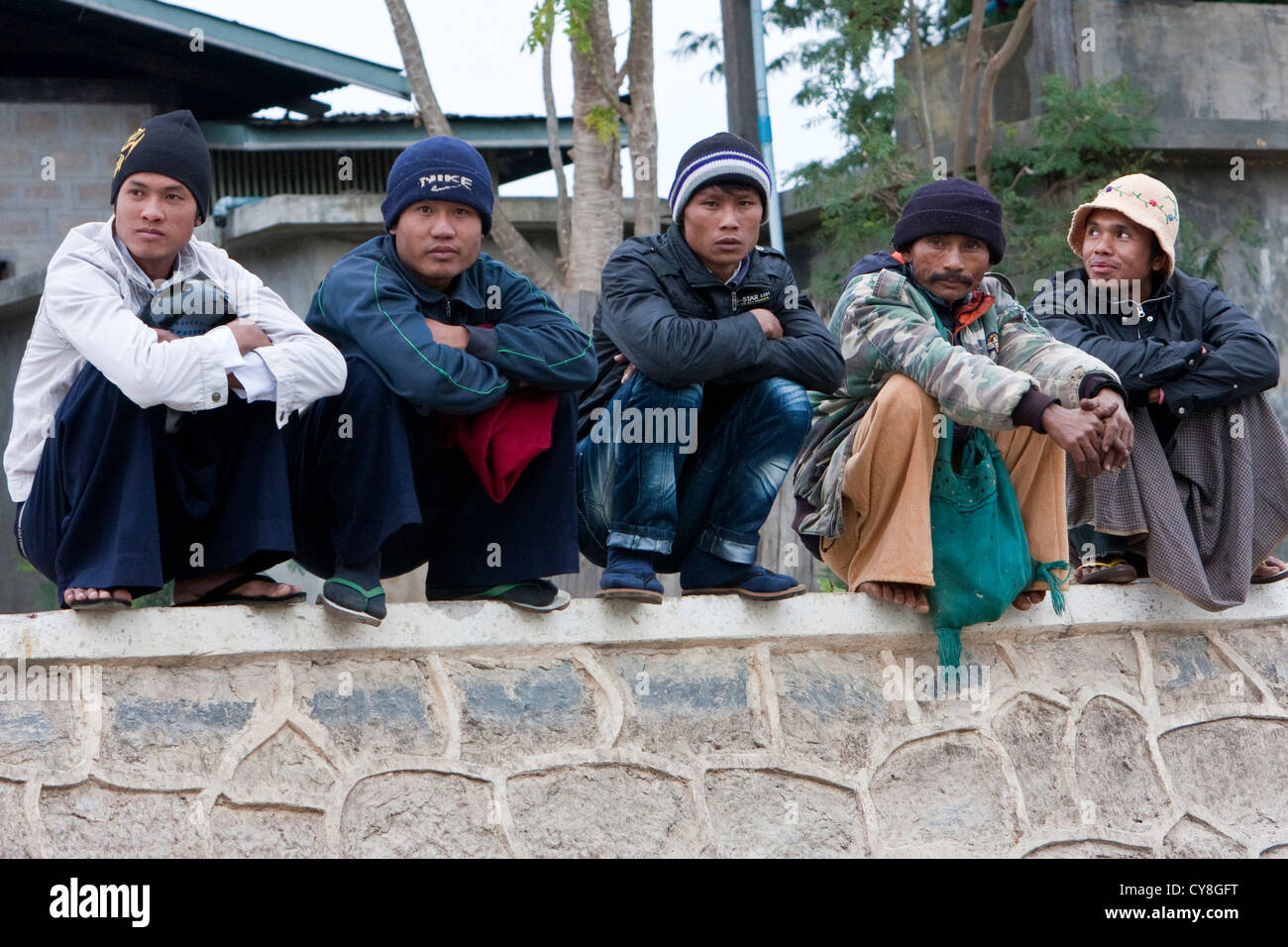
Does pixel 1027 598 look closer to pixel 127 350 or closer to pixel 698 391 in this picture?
pixel 698 391

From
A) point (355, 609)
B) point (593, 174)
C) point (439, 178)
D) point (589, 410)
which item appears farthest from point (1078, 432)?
point (593, 174)

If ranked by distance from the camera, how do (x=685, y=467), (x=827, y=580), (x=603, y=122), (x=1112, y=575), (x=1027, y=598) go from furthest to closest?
(x=603, y=122) < (x=827, y=580) < (x=1112, y=575) < (x=1027, y=598) < (x=685, y=467)

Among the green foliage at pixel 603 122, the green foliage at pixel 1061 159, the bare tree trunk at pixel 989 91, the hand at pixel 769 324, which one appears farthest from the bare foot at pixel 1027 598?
the bare tree trunk at pixel 989 91

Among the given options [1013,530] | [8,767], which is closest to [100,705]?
[8,767]

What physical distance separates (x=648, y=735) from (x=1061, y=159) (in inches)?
180

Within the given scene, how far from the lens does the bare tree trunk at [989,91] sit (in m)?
7.22

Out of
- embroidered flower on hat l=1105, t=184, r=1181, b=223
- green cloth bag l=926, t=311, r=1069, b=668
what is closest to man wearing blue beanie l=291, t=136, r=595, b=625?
green cloth bag l=926, t=311, r=1069, b=668

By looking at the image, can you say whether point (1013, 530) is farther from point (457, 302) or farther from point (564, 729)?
point (457, 302)

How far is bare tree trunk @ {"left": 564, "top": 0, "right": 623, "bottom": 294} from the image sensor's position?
23.0 ft

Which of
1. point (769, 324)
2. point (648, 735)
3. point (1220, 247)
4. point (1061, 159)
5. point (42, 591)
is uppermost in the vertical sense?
point (1061, 159)

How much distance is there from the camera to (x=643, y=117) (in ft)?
23.4

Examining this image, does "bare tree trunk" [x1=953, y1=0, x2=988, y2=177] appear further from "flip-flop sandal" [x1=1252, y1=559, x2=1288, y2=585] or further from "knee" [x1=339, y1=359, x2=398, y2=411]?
"knee" [x1=339, y1=359, x2=398, y2=411]

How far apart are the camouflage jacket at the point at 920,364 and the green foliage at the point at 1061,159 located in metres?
3.03
